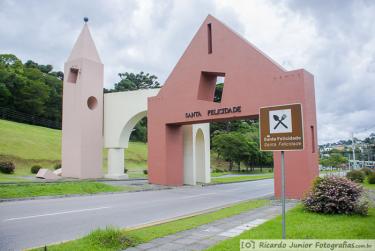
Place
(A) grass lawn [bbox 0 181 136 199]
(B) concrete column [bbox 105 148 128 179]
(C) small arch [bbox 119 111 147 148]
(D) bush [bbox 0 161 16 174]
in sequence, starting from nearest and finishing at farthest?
(A) grass lawn [bbox 0 181 136 199] → (D) bush [bbox 0 161 16 174] → (C) small arch [bbox 119 111 147 148] → (B) concrete column [bbox 105 148 128 179]

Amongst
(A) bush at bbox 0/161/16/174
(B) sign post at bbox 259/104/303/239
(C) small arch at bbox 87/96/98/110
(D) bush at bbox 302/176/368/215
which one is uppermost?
(C) small arch at bbox 87/96/98/110

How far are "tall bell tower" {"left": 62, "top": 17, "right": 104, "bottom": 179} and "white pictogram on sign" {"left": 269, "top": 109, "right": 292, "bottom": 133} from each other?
886 inches

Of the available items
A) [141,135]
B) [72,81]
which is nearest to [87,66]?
[72,81]

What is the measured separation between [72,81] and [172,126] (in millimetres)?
10001

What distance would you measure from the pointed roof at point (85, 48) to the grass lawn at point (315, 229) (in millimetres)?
22664

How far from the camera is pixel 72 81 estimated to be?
91.5 feet

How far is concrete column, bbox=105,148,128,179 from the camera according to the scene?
90.9 feet

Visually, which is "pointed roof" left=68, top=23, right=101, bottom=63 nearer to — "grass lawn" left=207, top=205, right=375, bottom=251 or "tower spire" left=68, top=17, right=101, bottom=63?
"tower spire" left=68, top=17, right=101, bottom=63

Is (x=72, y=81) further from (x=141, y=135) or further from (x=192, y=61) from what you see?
(x=141, y=135)

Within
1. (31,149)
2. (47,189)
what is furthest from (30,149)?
(47,189)

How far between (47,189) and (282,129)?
14099mm

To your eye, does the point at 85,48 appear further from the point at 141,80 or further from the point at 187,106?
the point at 141,80

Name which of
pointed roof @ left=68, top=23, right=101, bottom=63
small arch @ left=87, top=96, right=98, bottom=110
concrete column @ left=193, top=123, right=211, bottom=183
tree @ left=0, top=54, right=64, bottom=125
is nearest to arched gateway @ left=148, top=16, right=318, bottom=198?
concrete column @ left=193, top=123, right=211, bottom=183

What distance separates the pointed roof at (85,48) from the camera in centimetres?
2727
